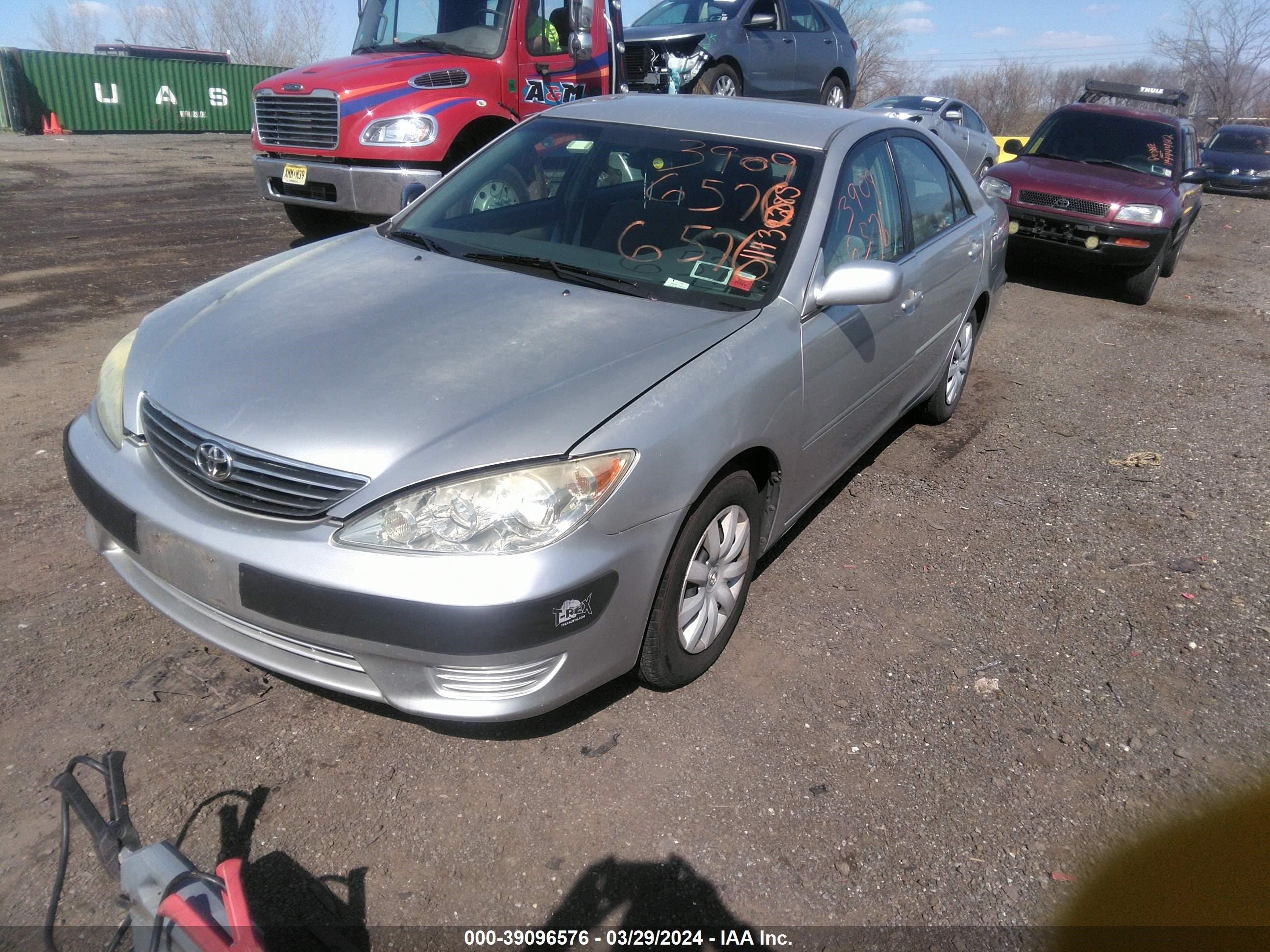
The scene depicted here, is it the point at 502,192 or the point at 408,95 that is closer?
the point at 502,192

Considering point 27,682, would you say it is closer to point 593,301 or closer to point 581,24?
point 593,301

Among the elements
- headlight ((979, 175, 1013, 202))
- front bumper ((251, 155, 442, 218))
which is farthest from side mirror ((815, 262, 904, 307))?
front bumper ((251, 155, 442, 218))

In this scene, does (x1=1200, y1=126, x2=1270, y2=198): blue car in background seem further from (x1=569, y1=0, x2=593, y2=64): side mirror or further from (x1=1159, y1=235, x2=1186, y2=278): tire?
(x1=569, y1=0, x2=593, y2=64): side mirror

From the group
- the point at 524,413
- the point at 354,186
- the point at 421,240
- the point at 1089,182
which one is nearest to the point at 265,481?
the point at 524,413

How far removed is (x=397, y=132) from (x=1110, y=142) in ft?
23.4

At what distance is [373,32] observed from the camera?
332 inches

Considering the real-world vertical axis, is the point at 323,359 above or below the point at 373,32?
below

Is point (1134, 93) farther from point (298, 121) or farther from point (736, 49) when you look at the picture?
point (298, 121)

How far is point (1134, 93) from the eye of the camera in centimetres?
1198

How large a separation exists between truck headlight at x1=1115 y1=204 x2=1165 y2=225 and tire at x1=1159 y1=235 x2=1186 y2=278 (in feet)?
3.06

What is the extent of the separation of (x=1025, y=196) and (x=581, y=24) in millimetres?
4406

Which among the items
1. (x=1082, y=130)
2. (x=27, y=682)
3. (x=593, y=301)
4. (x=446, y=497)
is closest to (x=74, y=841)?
(x=27, y=682)

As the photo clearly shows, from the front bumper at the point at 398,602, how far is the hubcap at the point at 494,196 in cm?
177

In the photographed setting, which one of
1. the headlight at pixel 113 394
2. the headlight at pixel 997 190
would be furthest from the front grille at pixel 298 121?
the headlight at pixel 113 394
